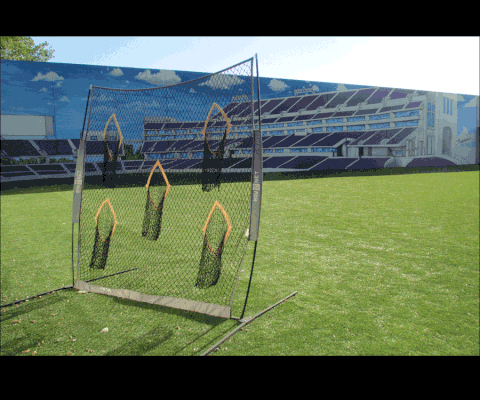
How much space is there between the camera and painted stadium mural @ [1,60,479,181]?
1486cm

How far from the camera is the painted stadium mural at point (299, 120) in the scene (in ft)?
48.8

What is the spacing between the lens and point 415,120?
19141 millimetres

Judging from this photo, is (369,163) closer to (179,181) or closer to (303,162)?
(303,162)

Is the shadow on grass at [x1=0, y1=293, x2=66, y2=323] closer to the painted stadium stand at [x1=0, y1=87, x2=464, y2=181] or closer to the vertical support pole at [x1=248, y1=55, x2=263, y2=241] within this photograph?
the vertical support pole at [x1=248, y1=55, x2=263, y2=241]

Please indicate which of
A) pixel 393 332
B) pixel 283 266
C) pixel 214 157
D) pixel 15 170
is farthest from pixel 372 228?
pixel 15 170

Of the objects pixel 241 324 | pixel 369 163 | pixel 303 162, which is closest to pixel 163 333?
pixel 241 324

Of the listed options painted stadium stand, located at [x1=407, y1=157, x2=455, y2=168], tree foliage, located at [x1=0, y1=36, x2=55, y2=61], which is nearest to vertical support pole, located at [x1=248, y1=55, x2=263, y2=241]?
painted stadium stand, located at [x1=407, y1=157, x2=455, y2=168]

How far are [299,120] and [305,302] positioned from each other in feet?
61.3

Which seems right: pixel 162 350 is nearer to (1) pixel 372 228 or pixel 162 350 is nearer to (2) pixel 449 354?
(2) pixel 449 354

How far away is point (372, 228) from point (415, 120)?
54.5 ft

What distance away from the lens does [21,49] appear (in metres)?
19.6

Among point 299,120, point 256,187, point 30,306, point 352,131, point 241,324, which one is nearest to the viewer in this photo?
point 256,187

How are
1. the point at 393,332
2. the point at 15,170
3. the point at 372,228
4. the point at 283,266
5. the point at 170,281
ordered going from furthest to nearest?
1. the point at 15,170
2. the point at 372,228
3. the point at 283,266
4. the point at 170,281
5. the point at 393,332

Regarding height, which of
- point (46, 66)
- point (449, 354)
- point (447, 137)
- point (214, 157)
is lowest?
point (449, 354)
